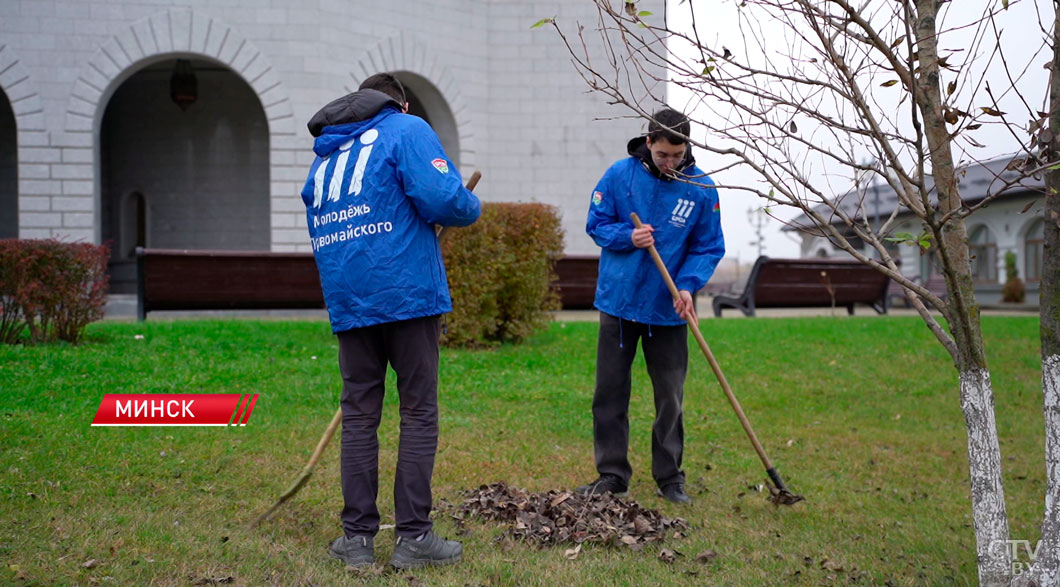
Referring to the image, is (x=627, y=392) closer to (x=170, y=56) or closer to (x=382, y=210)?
(x=382, y=210)

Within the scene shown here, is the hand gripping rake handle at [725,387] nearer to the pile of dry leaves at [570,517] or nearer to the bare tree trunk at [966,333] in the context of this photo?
the pile of dry leaves at [570,517]

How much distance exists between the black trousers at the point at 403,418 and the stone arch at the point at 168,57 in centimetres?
1330

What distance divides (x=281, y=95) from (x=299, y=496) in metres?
12.8

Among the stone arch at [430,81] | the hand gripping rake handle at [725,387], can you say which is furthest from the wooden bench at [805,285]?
the hand gripping rake handle at [725,387]

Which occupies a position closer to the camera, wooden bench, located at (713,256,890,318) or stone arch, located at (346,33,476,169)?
wooden bench, located at (713,256,890,318)

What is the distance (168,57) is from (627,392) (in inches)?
552

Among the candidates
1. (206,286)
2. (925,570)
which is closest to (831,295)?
(206,286)

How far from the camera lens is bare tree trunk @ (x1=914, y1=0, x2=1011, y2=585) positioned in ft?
10.0

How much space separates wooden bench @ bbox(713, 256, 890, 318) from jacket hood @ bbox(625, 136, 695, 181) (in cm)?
1117

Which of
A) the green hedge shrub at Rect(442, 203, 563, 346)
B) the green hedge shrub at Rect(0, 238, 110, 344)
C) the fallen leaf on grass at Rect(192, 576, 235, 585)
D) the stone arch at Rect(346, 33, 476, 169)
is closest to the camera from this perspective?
the fallen leaf on grass at Rect(192, 576, 235, 585)

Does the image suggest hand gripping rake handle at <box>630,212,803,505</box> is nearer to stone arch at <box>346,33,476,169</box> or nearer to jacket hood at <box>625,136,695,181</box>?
jacket hood at <box>625,136,695,181</box>

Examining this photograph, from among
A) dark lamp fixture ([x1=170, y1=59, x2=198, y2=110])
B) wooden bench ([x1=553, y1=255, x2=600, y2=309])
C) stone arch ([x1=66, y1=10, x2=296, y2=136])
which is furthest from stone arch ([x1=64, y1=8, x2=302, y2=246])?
wooden bench ([x1=553, y1=255, x2=600, y2=309])

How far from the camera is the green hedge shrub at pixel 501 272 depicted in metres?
9.26

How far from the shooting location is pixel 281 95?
16.1 meters
